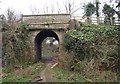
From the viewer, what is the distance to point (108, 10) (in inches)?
1286

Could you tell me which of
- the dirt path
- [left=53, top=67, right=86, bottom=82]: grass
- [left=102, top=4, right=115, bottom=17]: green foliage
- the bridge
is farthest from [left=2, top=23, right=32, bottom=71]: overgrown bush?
[left=102, top=4, right=115, bottom=17]: green foliage

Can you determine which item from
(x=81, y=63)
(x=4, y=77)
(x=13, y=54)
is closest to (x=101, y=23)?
(x=81, y=63)

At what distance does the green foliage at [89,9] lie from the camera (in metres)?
33.0

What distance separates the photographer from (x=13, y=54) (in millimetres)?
24438

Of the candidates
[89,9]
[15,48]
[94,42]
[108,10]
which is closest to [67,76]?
[94,42]

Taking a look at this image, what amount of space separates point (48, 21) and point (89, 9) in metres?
8.00

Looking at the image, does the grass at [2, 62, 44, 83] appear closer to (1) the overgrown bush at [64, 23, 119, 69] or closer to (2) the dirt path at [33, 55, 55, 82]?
(2) the dirt path at [33, 55, 55, 82]

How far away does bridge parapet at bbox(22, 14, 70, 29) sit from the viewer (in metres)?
26.7

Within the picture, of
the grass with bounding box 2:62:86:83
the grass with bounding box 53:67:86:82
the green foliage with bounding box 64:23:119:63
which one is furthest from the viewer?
the green foliage with bounding box 64:23:119:63

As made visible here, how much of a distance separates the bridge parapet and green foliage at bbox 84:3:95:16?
673cm

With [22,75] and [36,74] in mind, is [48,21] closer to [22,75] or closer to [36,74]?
[36,74]

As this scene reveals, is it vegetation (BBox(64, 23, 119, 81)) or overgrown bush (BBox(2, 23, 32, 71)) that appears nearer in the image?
vegetation (BBox(64, 23, 119, 81))

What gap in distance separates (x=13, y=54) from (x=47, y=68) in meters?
3.54

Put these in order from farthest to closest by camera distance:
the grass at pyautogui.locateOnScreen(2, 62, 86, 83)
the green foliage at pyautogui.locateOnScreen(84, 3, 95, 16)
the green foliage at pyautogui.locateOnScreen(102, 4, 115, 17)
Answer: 1. the green foliage at pyautogui.locateOnScreen(84, 3, 95, 16)
2. the green foliage at pyautogui.locateOnScreen(102, 4, 115, 17)
3. the grass at pyautogui.locateOnScreen(2, 62, 86, 83)
